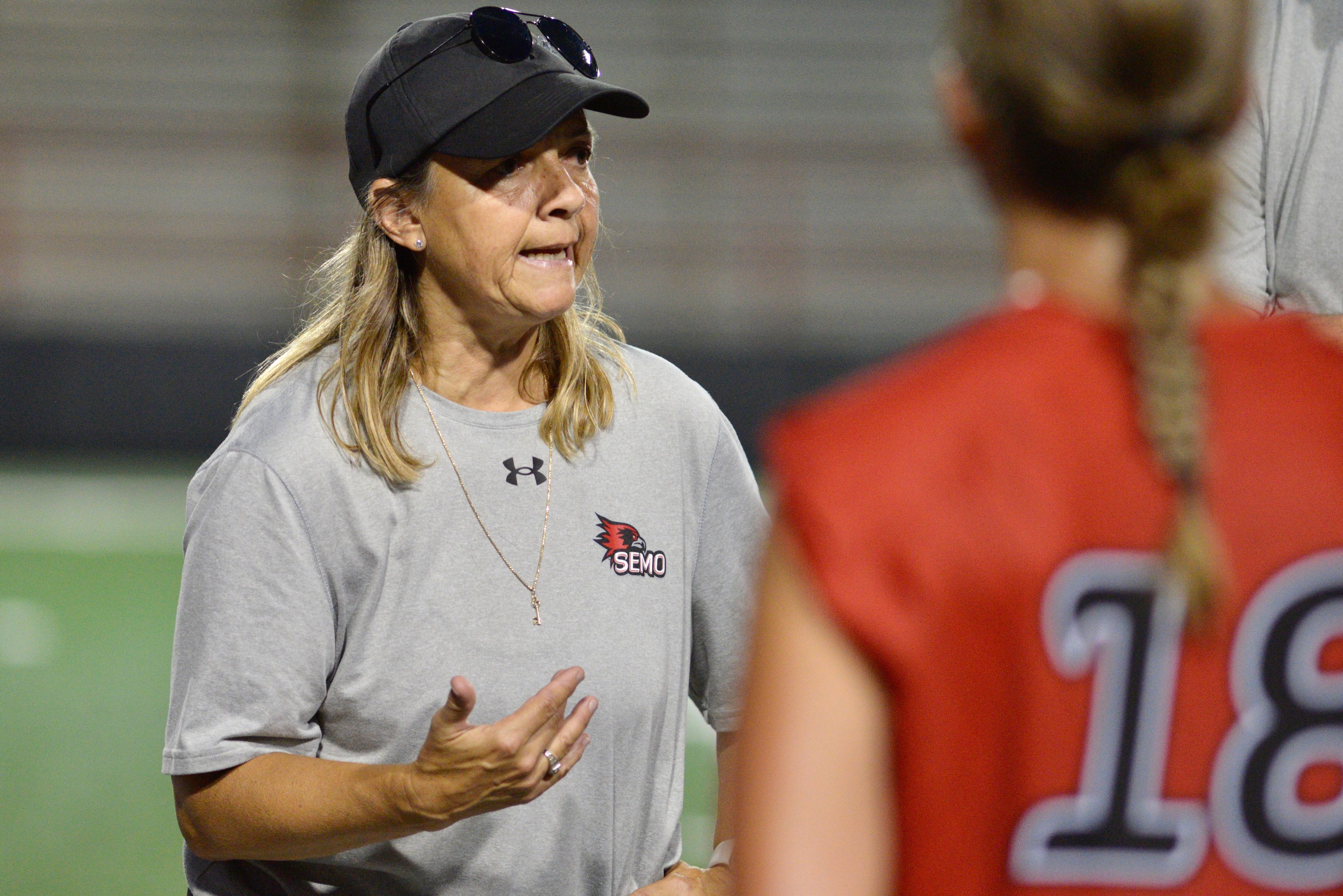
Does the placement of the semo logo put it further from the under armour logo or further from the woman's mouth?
the woman's mouth

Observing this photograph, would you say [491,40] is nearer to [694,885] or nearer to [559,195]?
[559,195]

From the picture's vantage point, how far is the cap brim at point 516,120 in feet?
6.87

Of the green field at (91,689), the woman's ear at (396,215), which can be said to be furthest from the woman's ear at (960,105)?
the green field at (91,689)

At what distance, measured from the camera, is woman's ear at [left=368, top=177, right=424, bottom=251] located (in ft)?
7.29

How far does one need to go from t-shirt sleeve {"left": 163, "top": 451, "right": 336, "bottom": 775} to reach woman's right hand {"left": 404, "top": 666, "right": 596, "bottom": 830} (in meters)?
0.24

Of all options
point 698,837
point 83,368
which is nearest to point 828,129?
point 83,368

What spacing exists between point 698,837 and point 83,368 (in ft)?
22.9

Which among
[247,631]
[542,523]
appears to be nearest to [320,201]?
[542,523]

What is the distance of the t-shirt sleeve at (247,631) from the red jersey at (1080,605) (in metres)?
1.11

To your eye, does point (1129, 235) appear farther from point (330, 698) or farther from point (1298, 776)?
point (330, 698)

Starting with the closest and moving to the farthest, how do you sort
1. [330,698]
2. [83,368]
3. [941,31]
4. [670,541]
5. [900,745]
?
[900,745]
[941,31]
[330,698]
[670,541]
[83,368]

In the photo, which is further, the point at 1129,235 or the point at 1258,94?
the point at 1258,94

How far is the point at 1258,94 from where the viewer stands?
80.7 inches

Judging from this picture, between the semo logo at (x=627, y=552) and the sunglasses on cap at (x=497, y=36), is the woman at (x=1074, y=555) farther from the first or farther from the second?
the sunglasses on cap at (x=497, y=36)
